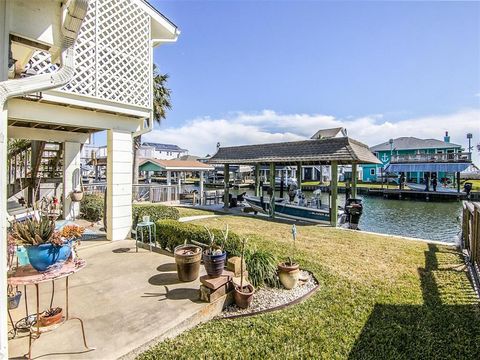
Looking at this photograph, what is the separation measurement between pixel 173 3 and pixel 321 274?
9.73m

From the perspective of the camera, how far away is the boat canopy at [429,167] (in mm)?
27094

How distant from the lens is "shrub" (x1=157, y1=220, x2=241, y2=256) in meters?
5.33

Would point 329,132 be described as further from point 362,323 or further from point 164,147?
point 164,147

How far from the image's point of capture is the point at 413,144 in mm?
38156

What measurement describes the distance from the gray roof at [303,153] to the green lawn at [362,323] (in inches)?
249

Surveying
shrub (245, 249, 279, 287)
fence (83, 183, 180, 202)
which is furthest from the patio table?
fence (83, 183, 180, 202)

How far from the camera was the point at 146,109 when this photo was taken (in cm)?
739

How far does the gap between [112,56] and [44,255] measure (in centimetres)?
561

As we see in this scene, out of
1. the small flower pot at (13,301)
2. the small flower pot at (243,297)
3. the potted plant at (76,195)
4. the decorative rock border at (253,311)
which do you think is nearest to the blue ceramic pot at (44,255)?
the small flower pot at (13,301)

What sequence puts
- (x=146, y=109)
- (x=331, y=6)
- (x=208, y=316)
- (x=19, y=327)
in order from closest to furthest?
(x=19, y=327)
(x=208, y=316)
(x=146, y=109)
(x=331, y=6)

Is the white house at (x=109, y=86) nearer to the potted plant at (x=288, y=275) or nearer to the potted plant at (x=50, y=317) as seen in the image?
→ the potted plant at (x=50, y=317)

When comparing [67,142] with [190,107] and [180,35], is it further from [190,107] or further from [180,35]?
[190,107]

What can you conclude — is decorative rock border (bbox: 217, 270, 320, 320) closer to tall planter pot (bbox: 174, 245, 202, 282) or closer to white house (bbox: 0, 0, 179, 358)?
tall planter pot (bbox: 174, 245, 202, 282)

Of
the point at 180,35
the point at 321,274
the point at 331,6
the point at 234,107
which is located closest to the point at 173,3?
the point at 180,35
